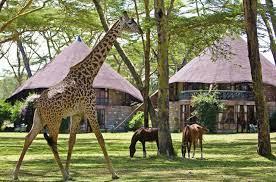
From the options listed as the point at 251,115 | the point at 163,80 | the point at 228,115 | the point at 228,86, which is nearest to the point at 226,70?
the point at 228,86

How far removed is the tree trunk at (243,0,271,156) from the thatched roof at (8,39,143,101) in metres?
27.1

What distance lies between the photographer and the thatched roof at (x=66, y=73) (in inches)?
1665

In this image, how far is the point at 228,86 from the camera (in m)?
40.7

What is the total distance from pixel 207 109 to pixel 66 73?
11178 millimetres

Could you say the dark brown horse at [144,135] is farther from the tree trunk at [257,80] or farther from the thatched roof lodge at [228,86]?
the thatched roof lodge at [228,86]

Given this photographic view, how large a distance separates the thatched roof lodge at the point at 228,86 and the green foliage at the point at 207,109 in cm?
147

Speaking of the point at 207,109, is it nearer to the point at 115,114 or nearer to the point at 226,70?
the point at 226,70

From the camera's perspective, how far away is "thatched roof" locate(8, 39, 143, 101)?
42.3 m

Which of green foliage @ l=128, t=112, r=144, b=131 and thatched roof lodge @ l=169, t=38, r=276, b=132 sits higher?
thatched roof lodge @ l=169, t=38, r=276, b=132

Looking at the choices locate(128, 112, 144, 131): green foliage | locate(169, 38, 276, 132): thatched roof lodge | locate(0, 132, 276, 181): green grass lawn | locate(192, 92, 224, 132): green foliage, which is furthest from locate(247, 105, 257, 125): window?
locate(0, 132, 276, 181): green grass lawn

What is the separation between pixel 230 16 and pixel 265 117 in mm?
4853

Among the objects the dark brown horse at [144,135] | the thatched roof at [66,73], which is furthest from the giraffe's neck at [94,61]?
the thatched roof at [66,73]

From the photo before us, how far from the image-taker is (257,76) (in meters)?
15.4

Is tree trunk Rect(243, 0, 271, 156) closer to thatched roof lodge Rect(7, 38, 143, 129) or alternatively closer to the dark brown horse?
the dark brown horse
